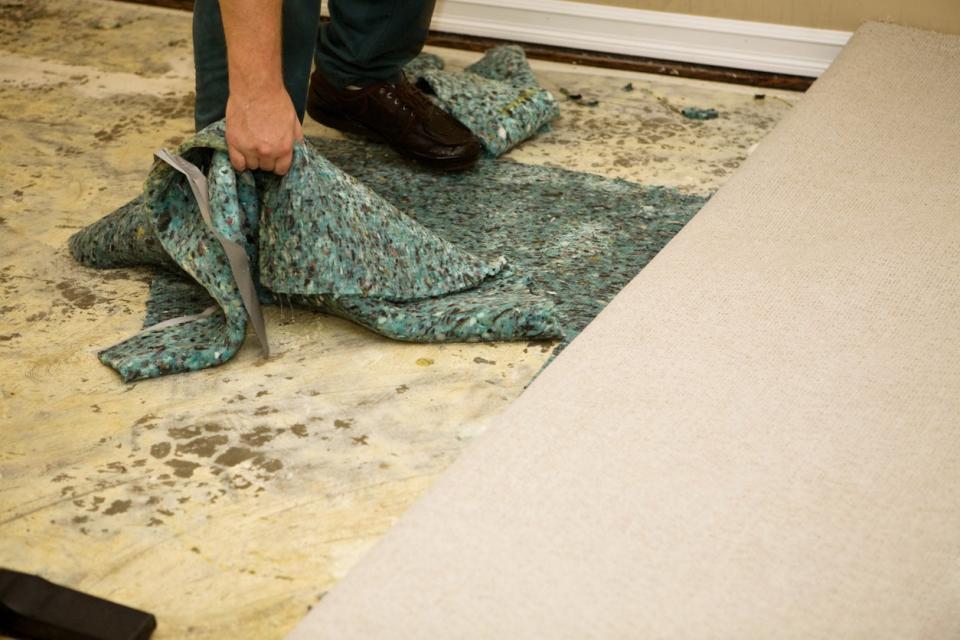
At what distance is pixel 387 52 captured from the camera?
2.19 meters

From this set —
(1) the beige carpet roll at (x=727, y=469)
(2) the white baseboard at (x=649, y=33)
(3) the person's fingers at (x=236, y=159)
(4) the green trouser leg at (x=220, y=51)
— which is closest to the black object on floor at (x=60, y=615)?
(1) the beige carpet roll at (x=727, y=469)

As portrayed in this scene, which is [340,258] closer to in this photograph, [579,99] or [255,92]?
[255,92]

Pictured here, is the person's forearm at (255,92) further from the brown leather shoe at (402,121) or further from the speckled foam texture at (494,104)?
the speckled foam texture at (494,104)

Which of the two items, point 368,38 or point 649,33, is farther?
point 649,33

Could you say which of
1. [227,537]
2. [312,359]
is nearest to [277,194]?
[312,359]

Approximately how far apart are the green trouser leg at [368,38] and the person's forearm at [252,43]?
0.68 metres

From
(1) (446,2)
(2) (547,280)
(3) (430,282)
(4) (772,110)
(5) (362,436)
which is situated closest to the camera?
(5) (362,436)

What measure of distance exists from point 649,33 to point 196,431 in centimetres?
188

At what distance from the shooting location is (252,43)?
4.84 feet

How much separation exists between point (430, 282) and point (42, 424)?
0.59 m

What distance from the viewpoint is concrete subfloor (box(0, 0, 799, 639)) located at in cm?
115

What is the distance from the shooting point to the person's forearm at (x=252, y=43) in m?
1.46

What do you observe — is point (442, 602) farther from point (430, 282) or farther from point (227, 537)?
point (430, 282)

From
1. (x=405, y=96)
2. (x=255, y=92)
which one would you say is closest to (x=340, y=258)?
(x=255, y=92)
